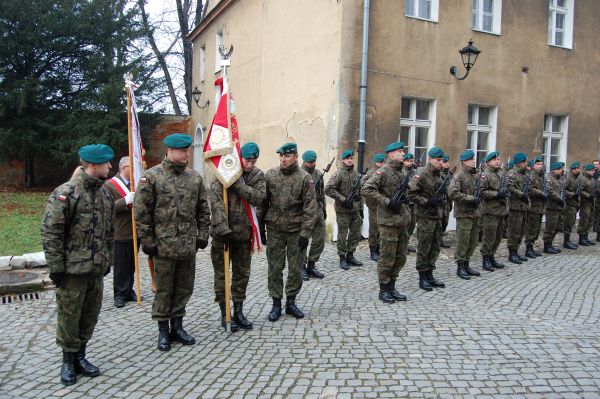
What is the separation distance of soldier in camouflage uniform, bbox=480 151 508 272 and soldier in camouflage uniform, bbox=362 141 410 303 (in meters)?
2.66

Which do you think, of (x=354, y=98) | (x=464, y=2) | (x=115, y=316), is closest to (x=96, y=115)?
(x=354, y=98)

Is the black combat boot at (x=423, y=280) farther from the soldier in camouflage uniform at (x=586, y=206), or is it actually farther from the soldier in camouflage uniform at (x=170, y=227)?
the soldier in camouflage uniform at (x=586, y=206)

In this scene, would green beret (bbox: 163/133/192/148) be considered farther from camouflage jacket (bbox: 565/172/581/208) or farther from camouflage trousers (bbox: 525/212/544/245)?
camouflage jacket (bbox: 565/172/581/208)

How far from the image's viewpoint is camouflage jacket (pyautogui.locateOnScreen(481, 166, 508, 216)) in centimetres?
863

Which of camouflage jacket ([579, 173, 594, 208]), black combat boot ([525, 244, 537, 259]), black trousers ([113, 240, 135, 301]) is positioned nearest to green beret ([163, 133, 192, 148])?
black trousers ([113, 240, 135, 301])

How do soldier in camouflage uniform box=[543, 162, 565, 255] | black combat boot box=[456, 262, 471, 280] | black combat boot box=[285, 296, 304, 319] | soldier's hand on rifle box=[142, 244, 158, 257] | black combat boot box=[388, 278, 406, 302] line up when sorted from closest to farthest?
soldier's hand on rifle box=[142, 244, 158, 257] → black combat boot box=[285, 296, 304, 319] → black combat boot box=[388, 278, 406, 302] → black combat boot box=[456, 262, 471, 280] → soldier in camouflage uniform box=[543, 162, 565, 255]

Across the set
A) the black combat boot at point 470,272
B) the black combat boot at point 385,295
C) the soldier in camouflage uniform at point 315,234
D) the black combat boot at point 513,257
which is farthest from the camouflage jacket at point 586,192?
the black combat boot at point 385,295

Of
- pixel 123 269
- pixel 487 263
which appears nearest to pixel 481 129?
pixel 487 263

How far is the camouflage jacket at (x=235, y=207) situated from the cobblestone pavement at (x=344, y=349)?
1.08 metres

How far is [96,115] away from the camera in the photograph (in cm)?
2014

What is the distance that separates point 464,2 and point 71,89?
632 inches

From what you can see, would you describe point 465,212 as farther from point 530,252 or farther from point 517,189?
point 530,252

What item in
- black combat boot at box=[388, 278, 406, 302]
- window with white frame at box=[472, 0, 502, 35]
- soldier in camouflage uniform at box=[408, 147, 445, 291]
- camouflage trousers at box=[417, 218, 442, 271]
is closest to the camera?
black combat boot at box=[388, 278, 406, 302]

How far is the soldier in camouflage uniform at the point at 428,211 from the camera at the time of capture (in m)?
7.18
